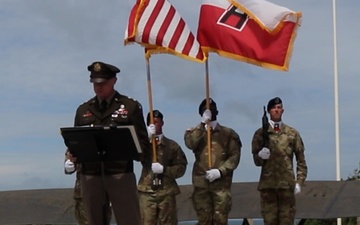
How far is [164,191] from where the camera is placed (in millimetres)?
9977

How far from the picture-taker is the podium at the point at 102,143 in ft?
21.0

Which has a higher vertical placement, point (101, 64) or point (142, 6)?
point (142, 6)

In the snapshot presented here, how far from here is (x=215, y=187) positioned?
31.8 ft

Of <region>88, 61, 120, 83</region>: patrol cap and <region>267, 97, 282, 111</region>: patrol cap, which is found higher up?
<region>88, 61, 120, 83</region>: patrol cap

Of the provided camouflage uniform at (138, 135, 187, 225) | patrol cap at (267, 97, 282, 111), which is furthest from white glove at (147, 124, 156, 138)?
patrol cap at (267, 97, 282, 111)

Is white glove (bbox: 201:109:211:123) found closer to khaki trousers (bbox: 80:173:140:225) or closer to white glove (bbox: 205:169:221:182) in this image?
white glove (bbox: 205:169:221:182)

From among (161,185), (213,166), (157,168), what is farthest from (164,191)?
(213,166)

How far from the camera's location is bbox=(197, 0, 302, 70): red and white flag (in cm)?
966

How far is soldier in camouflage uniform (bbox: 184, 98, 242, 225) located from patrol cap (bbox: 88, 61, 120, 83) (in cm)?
301

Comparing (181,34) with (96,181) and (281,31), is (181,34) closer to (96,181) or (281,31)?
(281,31)

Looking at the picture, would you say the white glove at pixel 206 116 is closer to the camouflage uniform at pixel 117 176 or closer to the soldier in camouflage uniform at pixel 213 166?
the soldier in camouflage uniform at pixel 213 166

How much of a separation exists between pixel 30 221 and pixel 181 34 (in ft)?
12.4

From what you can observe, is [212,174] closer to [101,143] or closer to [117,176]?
[117,176]

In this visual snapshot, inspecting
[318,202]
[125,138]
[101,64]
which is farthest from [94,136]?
[318,202]
